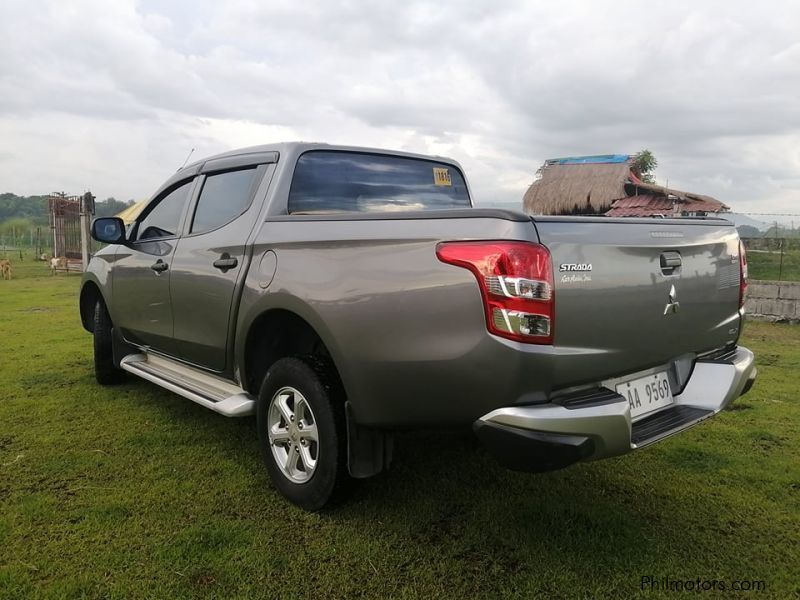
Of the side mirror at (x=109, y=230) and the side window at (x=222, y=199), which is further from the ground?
the side window at (x=222, y=199)

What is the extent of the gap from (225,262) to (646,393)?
2155 millimetres

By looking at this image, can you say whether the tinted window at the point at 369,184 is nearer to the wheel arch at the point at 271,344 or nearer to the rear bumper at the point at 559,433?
the wheel arch at the point at 271,344

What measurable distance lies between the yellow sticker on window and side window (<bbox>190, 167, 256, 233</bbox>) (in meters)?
1.22

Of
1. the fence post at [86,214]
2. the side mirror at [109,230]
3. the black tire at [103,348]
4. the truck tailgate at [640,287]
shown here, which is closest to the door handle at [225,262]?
the side mirror at [109,230]

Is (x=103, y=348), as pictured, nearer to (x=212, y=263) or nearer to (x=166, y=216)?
(x=166, y=216)

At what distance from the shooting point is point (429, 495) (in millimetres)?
3123

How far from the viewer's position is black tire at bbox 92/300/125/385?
5.03 meters

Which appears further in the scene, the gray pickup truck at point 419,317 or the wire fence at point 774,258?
the wire fence at point 774,258

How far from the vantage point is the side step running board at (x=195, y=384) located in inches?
127

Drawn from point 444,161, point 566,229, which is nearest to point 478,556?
point 566,229

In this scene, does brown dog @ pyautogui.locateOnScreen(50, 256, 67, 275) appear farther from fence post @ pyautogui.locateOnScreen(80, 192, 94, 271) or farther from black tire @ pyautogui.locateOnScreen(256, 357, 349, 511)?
black tire @ pyautogui.locateOnScreen(256, 357, 349, 511)

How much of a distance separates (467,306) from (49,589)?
1880 mm

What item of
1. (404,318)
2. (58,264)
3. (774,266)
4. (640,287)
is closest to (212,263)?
(404,318)

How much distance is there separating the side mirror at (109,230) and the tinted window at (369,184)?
1.73 meters
